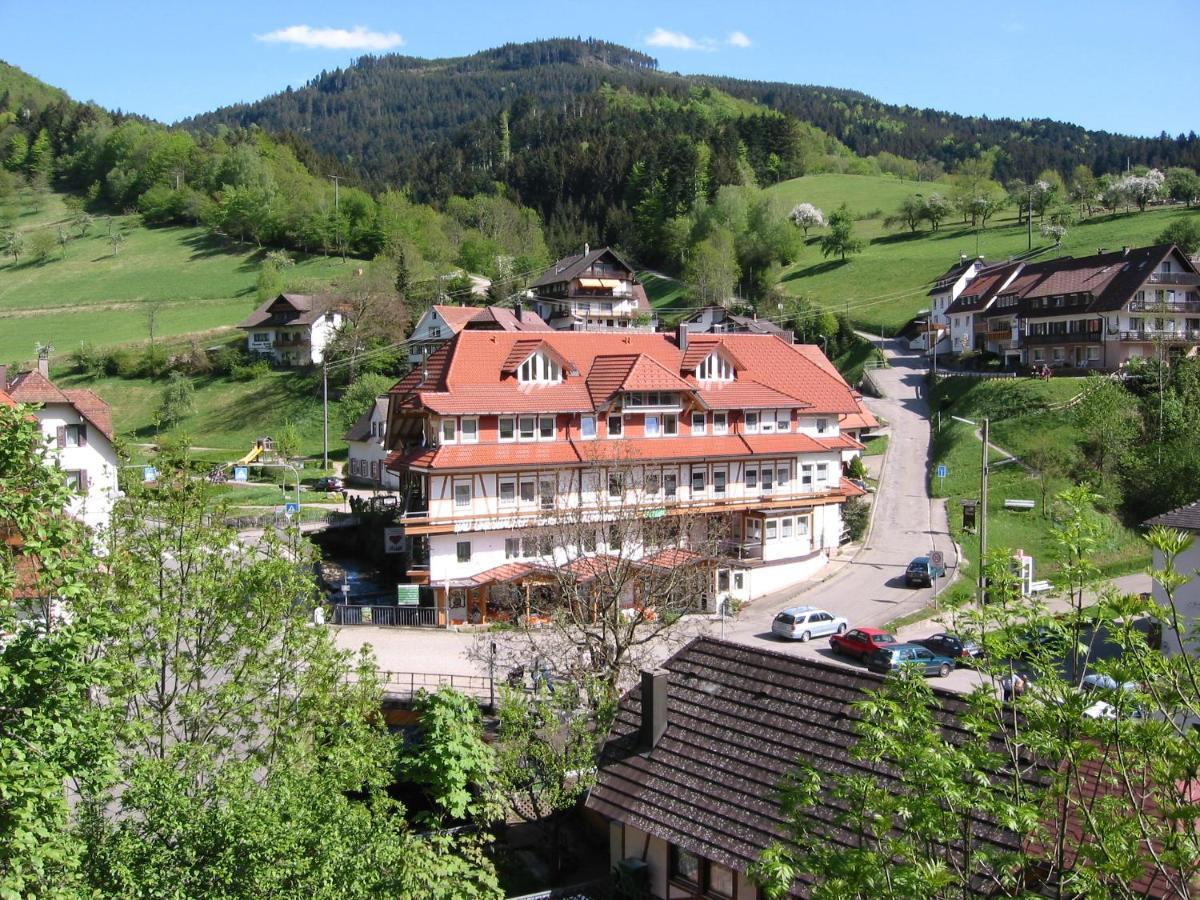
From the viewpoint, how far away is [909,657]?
31.2m

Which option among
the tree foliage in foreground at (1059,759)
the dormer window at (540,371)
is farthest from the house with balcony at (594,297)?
the tree foliage in foreground at (1059,759)

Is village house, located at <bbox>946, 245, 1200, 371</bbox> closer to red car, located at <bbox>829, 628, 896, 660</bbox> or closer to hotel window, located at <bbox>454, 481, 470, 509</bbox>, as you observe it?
red car, located at <bbox>829, 628, 896, 660</bbox>

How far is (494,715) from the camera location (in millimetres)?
26969

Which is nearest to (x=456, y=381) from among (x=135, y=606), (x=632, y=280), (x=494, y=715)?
(x=494, y=715)

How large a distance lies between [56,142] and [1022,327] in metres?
171

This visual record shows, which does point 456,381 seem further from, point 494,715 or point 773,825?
point 773,825

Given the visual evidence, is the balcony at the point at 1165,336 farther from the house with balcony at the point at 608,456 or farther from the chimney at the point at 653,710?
the chimney at the point at 653,710

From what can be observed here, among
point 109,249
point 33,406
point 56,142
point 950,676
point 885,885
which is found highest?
point 56,142

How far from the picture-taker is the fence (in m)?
36.5

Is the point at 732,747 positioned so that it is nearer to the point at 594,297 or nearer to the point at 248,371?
the point at 248,371

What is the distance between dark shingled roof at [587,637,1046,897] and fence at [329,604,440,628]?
19.5m

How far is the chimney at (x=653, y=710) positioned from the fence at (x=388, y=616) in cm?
2041

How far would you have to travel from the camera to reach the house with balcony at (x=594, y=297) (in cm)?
9944

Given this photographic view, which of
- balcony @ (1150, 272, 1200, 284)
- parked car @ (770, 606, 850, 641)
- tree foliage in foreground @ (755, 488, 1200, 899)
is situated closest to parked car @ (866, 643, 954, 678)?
parked car @ (770, 606, 850, 641)
